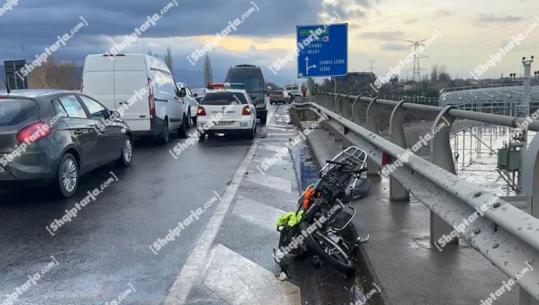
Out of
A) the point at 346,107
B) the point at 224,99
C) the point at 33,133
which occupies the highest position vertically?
the point at 224,99

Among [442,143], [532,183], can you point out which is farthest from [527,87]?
[532,183]

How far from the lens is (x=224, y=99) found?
16.7m

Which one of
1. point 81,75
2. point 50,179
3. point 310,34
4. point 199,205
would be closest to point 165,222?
point 199,205

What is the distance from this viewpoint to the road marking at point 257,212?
6832 millimetres

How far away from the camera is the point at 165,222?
22.6 feet

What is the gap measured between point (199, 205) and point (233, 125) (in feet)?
28.4

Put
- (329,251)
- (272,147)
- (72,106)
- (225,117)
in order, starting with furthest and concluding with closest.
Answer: (225,117) < (272,147) < (72,106) < (329,251)

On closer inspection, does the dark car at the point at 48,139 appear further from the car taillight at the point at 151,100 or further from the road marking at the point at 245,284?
the car taillight at the point at 151,100

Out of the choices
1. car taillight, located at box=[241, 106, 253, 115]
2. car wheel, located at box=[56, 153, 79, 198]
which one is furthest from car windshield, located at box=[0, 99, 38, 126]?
car taillight, located at box=[241, 106, 253, 115]

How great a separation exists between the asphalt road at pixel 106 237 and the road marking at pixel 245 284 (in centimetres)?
40

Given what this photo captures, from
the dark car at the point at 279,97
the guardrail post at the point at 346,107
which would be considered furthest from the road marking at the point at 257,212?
the dark car at the point at 279,97

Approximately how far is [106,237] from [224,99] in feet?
35.0

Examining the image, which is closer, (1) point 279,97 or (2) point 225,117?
(2) point 225,117

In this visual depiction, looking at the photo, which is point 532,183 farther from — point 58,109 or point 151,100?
point 151,100
